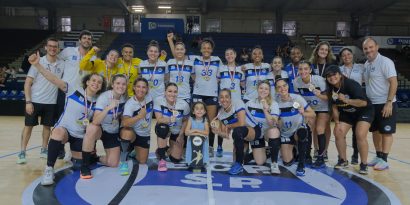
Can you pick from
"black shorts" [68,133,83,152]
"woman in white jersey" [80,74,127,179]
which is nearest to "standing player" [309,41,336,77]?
"woman in white jersey" [80,74,127,179]

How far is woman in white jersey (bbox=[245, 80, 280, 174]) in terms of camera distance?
4.11m

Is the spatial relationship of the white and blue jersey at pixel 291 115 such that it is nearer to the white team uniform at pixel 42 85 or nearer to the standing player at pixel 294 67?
the standing player at pixel 294 67

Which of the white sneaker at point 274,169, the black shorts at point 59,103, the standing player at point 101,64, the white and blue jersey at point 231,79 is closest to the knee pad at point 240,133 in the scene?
the white sneaker at point 274,169

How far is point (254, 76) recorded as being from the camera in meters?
5.06

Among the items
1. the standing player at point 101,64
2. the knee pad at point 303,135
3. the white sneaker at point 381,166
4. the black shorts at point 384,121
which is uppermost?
the standing player at point 101,64

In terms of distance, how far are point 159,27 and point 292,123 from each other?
1426cm

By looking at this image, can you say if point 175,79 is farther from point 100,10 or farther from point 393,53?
point 100,10

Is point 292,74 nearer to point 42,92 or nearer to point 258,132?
point 258,132

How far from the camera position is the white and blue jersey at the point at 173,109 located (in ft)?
14.3

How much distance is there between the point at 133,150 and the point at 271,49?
14.6 m

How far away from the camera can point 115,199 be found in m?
3.07

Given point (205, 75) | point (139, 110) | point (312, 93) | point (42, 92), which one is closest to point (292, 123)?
point (312, 93)

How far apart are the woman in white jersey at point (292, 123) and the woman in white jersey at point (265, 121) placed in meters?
0.15

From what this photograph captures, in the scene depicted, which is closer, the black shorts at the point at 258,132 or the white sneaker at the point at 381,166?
the black shorts at the point at 258,132
